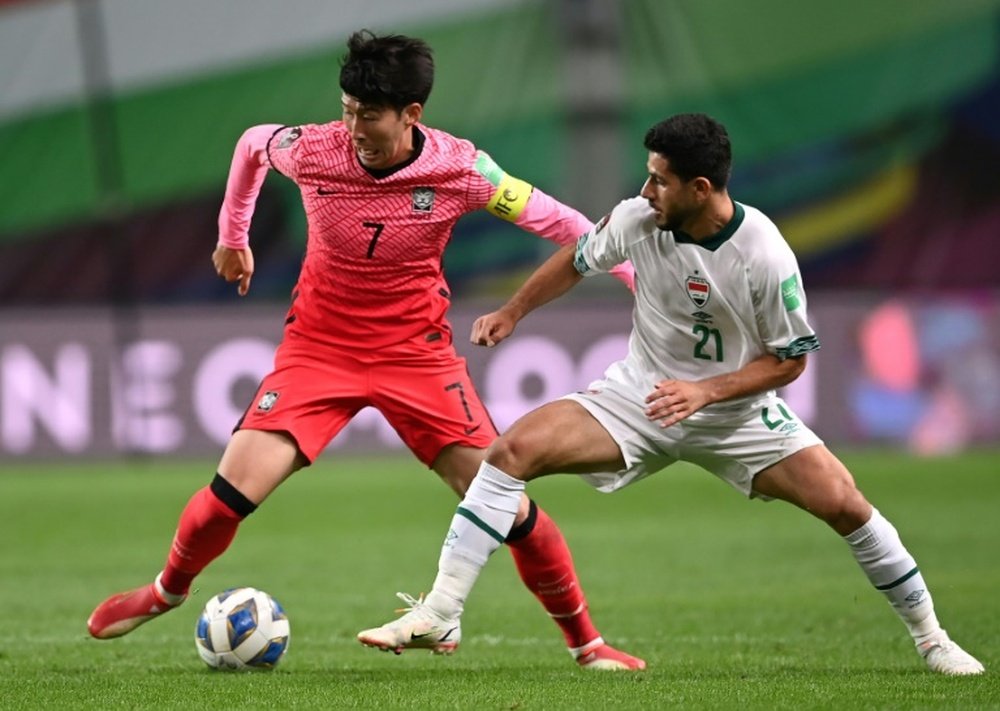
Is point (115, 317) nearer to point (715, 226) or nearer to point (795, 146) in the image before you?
point (795, 146)

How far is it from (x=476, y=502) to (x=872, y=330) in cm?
1099

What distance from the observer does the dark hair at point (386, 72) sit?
6.21 metres

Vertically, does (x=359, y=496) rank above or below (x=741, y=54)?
below

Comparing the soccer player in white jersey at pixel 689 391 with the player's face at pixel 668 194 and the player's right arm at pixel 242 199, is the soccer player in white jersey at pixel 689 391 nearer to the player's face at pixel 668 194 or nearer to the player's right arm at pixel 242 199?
the player's face at pixel 668 194

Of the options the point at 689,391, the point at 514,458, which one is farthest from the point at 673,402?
the point at 514,458

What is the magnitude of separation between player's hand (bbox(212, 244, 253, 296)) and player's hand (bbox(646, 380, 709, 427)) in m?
Answer: 1.88

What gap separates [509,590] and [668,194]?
4.33 meters

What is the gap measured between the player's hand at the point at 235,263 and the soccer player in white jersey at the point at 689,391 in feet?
3.95

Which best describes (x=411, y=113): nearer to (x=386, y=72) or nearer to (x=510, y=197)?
(x=386, y=72)

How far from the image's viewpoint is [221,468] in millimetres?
6469

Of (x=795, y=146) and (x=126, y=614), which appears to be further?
(x=795, y=146)

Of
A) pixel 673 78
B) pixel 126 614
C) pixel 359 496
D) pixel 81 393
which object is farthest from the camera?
pixel 673 78

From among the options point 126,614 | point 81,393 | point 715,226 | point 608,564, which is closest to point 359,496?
point 81,393

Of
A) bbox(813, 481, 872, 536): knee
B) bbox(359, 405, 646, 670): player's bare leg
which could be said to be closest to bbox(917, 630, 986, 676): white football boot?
bbox(813, 481, 872, 536): knee
